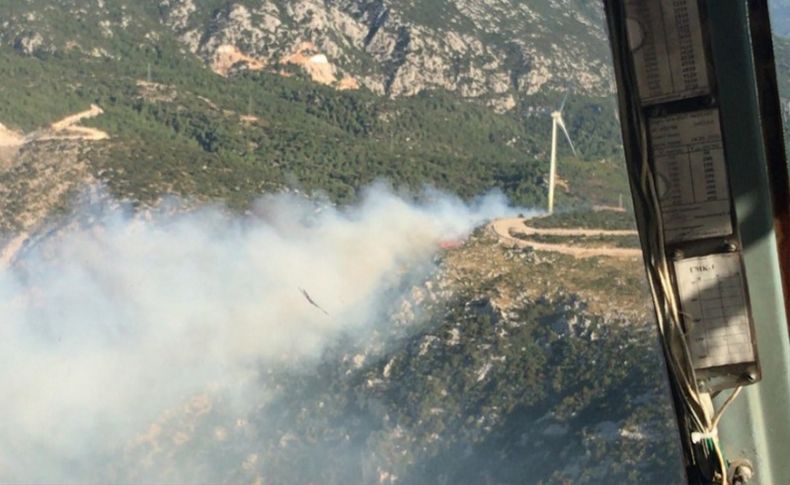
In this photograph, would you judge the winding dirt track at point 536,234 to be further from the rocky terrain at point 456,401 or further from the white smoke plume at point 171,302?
the white smoke plume at point 171,302

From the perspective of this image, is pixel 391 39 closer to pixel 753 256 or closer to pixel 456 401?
pixel 456 401

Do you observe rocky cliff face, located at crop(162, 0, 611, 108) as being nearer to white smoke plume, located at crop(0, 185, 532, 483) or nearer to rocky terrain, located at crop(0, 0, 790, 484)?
rocky terrain, located at crop(0, 0, 790, 484)

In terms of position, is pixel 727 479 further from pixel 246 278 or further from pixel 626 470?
pixel 246 278

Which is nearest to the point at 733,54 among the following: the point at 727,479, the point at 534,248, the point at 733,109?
the point at 733,109

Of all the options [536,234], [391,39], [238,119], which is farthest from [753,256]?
[391,39]

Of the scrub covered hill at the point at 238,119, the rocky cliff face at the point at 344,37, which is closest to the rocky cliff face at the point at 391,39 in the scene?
the rocky cliff face at the point at 344,37

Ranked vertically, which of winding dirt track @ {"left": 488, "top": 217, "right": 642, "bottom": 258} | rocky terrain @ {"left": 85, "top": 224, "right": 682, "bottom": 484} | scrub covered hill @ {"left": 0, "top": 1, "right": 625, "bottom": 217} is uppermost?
scrub covered hill @ {"left": 0, "top": 1, "right": 625, "bottom": 217}

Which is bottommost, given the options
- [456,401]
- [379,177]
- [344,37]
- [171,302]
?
[456,401]

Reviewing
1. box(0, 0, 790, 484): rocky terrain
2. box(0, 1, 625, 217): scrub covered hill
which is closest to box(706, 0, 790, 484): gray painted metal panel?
box(0, 0, 790, 484): rocky terrain
